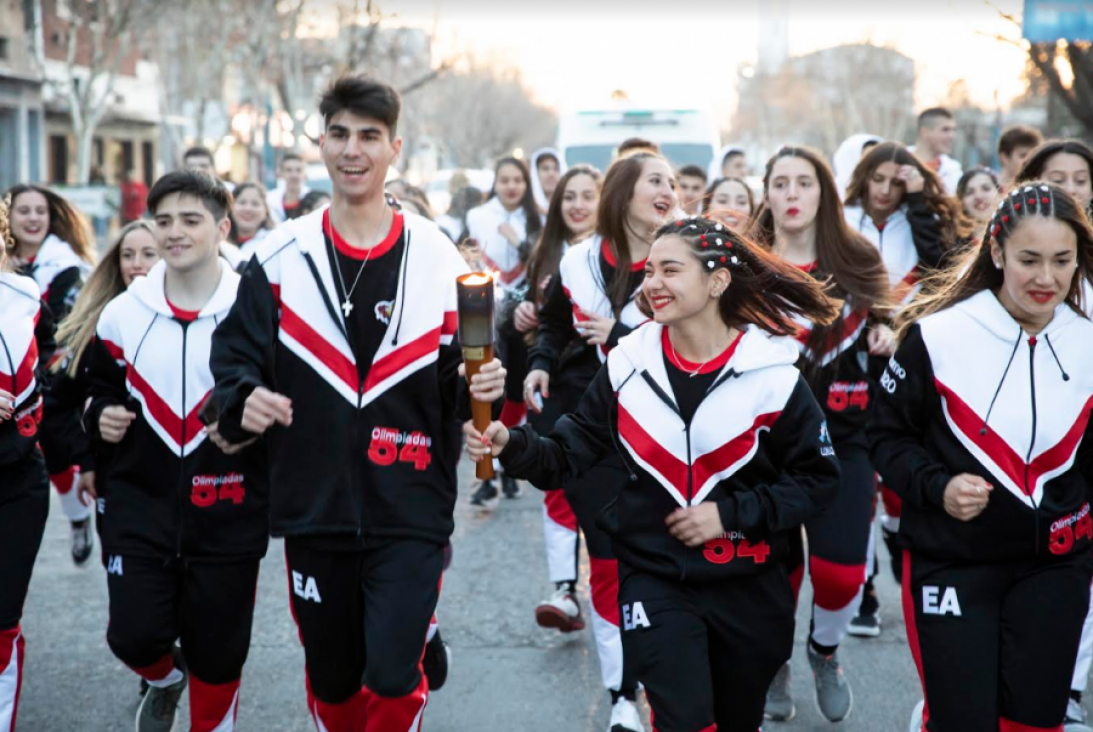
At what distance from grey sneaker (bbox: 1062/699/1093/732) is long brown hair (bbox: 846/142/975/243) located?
2.85 m

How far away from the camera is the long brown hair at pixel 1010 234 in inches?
171

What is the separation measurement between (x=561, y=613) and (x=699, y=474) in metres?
2.87

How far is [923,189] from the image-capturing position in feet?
25.4

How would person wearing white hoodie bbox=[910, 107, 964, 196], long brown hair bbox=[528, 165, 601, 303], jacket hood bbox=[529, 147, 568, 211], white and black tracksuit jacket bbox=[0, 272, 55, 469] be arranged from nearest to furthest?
white and black tracksuit jacket bbox=[0, 272, 55, 469], long brown hair bbox=[528, 165, 601, 303], person wearing white hoodie bbox=[910, 107, 964, 196], jacket hood bbox=[529, 147, 568, 211]

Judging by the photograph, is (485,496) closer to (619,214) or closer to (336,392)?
(619,214)

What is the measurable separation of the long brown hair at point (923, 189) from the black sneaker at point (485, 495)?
3851mm

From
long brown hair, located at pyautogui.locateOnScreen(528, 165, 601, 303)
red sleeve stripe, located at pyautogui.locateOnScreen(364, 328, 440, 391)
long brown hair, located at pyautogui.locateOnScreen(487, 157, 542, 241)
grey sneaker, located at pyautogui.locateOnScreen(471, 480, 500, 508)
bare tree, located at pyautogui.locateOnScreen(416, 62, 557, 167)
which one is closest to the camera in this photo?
red sleeve stripe, located at pyautogui.locateOnScreen(364, 328, 440, 391)

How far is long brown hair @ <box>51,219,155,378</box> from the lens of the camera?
5809 mm

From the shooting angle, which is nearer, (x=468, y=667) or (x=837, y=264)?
(x=837, y=264)

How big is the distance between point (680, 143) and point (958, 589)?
1165cm

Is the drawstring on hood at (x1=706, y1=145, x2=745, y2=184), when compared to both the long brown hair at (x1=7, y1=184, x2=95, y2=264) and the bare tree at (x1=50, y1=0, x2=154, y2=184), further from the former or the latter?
the bare tree at (x1=50, y1=0, x2=154, y2=184)

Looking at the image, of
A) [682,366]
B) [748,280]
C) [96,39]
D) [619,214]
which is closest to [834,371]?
[619,214]

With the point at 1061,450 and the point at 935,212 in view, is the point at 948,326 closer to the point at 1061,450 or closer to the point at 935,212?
the point at 1061,450

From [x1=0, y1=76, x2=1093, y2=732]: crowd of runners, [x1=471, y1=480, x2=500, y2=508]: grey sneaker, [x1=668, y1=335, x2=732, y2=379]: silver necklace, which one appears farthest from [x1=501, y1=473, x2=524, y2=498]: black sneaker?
[x1=668, y1=335, x2=732, y2=379]: silver necklace
